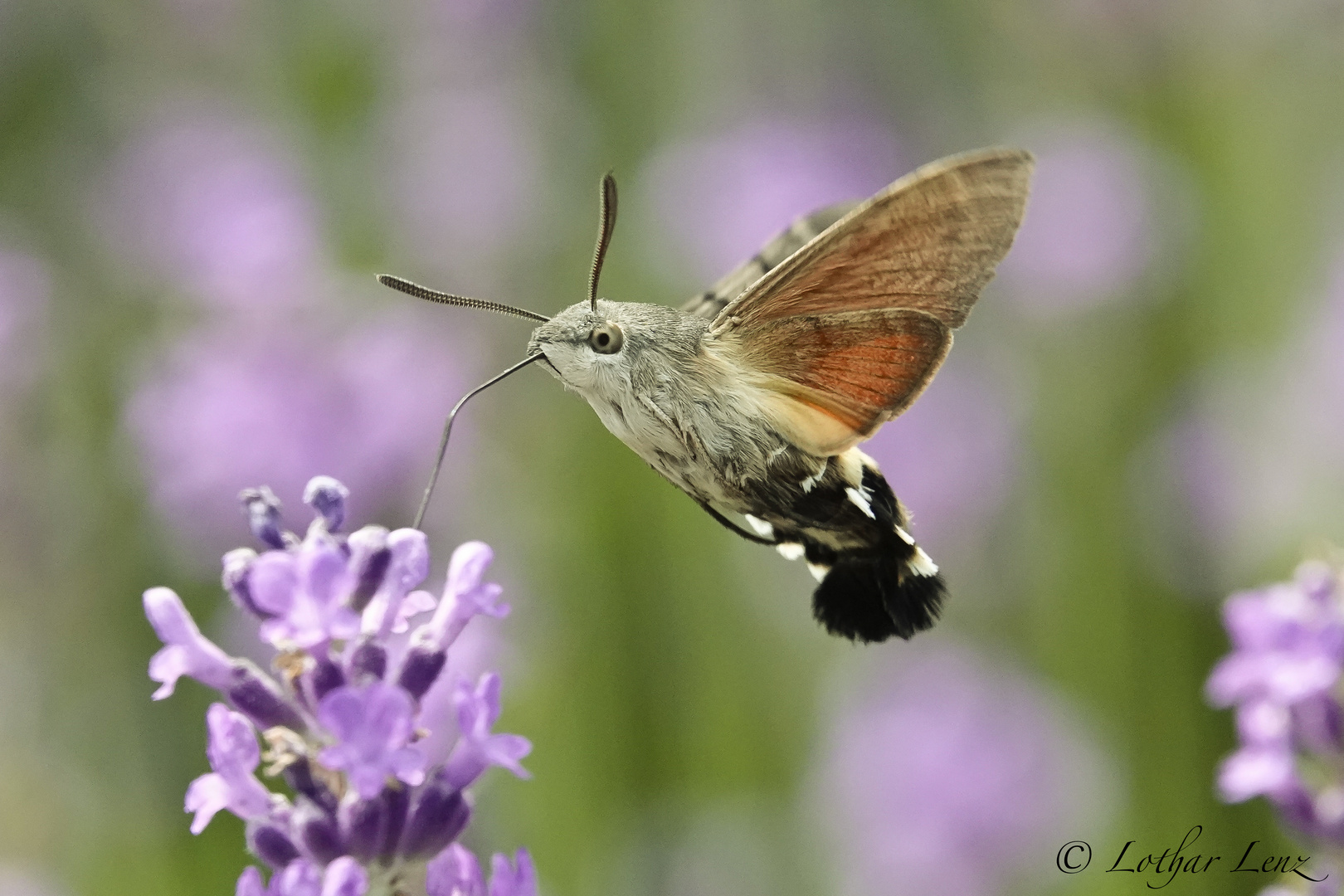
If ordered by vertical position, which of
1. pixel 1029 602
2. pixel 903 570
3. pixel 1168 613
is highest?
pixel 1029 602

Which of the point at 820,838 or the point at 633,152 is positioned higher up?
the point at 633,152

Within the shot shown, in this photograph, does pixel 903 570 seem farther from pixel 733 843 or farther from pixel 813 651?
pixel 813 651

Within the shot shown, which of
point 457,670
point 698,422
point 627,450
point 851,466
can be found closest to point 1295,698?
point 851,466

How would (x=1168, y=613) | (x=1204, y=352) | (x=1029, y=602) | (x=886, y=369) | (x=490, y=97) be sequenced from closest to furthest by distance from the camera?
1. (x=886, y=369)
2. (x=1168, y=613)
3. (x=1029, y=602)
4. (x=1204, y=352)
5. (x=490, y=97)

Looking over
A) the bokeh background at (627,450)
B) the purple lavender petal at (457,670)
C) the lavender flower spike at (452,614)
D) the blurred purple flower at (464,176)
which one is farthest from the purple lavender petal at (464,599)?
the blurred purple flower at (464,176)

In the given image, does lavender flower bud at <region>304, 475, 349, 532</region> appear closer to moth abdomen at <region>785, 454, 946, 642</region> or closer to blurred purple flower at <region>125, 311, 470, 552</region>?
moth abdomen at <region>785, 454, 946, 642</region>

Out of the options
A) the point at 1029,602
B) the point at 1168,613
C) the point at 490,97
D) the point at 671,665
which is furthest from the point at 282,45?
the point at 1168,613

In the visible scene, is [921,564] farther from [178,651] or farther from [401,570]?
[178,651]

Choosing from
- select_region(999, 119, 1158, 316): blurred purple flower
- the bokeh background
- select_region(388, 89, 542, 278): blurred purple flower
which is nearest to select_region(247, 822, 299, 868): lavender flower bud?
the bokeh background
